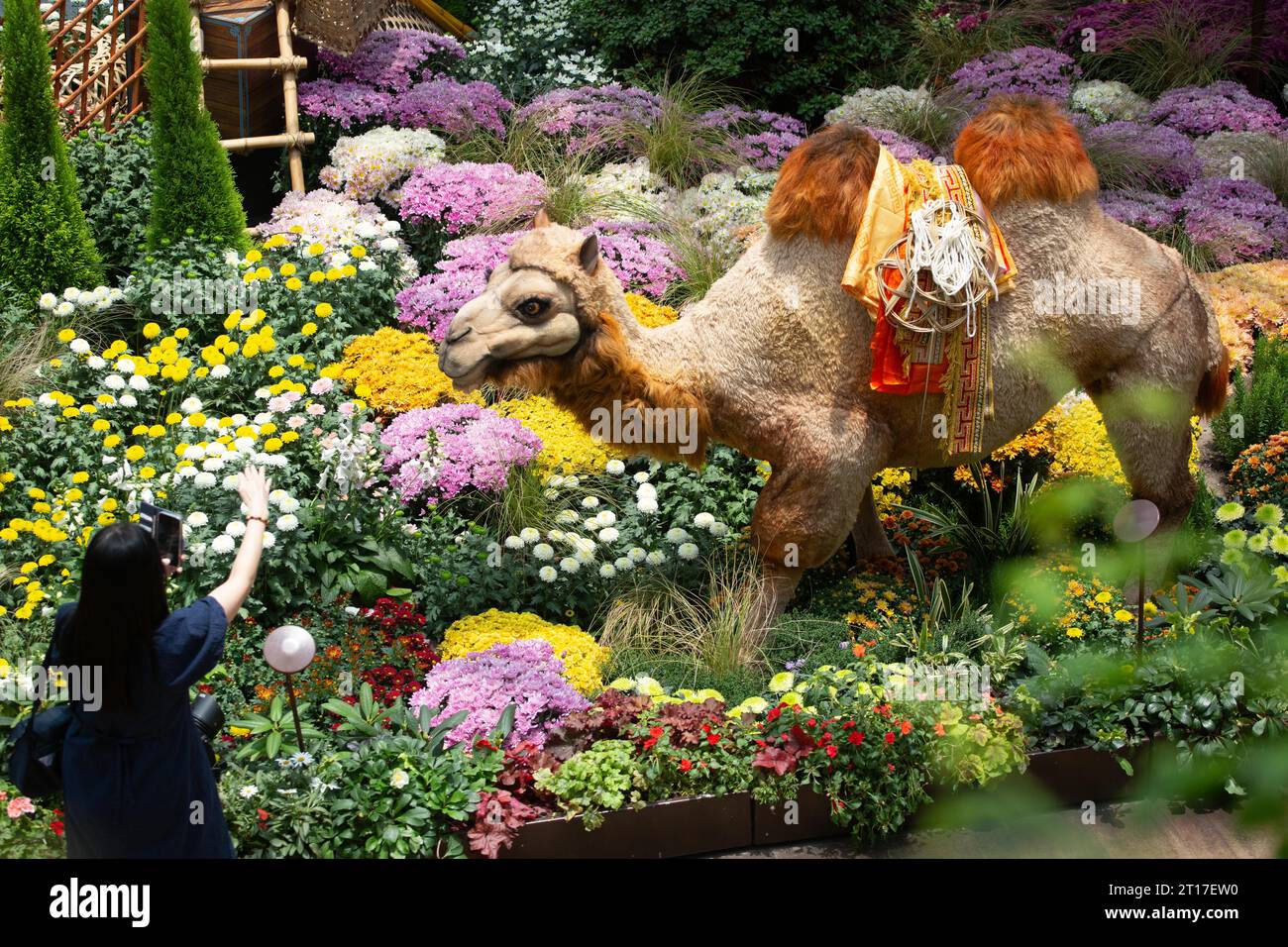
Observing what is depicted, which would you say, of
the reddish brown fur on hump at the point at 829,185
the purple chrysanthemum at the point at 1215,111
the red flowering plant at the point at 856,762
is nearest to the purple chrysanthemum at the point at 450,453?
the reddish brown fur on hump at the point at 829,185

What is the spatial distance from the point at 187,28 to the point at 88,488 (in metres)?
2.99

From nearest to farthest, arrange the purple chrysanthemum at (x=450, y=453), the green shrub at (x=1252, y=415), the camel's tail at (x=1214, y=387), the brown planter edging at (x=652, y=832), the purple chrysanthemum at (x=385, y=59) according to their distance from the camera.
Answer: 1. the brown planter edging at (x=652, y=832)
2. the camel's tail at (x=1214, y=387)
3. the purple chrysanthemum at (x=450, y=453)
4. the green shrub at (x=1252, y=415)
5. the purple chrysanthemum at (x=385, y=59)

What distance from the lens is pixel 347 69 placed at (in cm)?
932

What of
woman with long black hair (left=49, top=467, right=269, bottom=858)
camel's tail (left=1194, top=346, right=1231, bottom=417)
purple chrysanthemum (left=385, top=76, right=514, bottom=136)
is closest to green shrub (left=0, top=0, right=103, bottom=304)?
purple chrysanthemum (left=385, top=76, right=514, bottom=136)

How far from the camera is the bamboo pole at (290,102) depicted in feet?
28.4

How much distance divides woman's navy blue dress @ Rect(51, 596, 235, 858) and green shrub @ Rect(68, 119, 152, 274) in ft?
16.9

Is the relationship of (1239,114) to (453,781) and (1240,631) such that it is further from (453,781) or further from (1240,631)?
(453,781)

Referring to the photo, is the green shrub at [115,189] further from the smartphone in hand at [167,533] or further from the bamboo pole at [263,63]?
the smartphone in hand at [167,533]

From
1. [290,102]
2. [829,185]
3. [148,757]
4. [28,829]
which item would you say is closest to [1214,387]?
[829,185]

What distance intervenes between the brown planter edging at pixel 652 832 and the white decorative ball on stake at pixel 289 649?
96 cm

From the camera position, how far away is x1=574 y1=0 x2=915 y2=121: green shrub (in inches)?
395

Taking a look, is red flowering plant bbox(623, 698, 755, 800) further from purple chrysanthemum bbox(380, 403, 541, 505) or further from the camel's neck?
purple chrysanthemum bbox(380, 403, 541, 505)

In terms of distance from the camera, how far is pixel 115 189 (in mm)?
8367

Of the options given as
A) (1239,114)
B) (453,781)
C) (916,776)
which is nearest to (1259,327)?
(1239,114)
